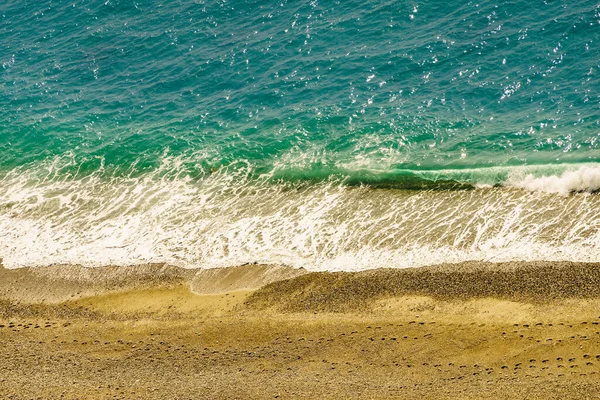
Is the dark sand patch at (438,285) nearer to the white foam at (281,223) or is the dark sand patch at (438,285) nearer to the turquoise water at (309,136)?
the white foam at (281,223)

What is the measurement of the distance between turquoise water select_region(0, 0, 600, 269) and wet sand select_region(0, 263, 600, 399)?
1.56 m

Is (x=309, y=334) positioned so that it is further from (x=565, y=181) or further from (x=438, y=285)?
(x=565, y=181)

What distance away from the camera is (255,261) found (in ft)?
92.3

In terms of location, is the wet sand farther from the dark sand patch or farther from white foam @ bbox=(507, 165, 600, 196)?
white foam @ bbox=(507, 165, 600, 196)

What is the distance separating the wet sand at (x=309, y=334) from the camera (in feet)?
69.7

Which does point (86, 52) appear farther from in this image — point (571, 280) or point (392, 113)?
point (571, 280)

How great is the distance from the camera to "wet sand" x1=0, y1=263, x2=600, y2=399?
21.2 meters

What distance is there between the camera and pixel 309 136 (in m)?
35.4

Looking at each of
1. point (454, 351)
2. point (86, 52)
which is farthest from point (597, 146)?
point (86, 52)

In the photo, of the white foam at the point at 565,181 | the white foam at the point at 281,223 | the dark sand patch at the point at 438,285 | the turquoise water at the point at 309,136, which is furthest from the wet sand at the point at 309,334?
the white foam at the point at 565,181

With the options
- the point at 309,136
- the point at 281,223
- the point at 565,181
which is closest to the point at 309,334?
the point at 281,223

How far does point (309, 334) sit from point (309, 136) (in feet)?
46.9

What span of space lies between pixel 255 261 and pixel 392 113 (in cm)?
1228

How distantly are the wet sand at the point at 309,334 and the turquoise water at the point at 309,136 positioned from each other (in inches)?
61.4
